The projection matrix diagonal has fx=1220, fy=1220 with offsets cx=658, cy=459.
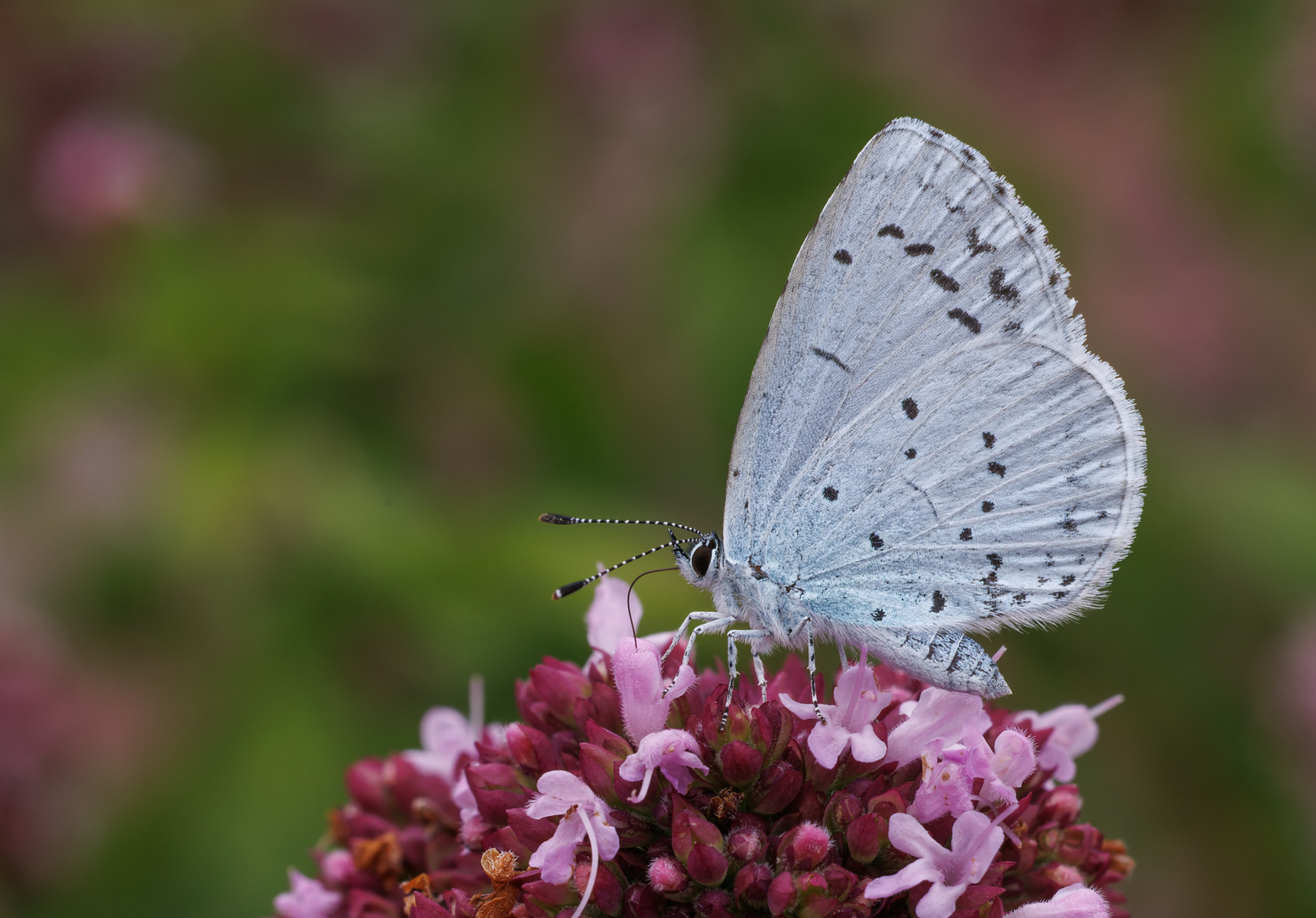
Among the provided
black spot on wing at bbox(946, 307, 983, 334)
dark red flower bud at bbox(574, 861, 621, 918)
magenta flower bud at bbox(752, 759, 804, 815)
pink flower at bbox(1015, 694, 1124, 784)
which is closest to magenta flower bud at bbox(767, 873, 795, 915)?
magenta flower bud at bbox(752, 759, 804, 815)

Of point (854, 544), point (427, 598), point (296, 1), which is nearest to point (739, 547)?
point (854, 544)

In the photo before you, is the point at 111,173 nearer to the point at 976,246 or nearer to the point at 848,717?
the point at 976,246

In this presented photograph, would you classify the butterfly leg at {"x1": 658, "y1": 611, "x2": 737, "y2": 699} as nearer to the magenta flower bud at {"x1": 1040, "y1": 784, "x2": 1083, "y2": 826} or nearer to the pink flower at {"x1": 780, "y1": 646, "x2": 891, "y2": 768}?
the pink flower at {"x1": 780, "y1": 646, "x2": 891, "y2": 768}

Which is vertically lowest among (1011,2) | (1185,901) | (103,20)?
(1185,901)

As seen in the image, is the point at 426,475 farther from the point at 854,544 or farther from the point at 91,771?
the point at 854,544

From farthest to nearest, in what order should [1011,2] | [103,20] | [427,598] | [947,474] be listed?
1. [1011,2]
2. [103,20]
3. [427,598]
4. [947,474]

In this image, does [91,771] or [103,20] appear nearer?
[91,771]

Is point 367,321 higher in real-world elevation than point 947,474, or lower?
higher
